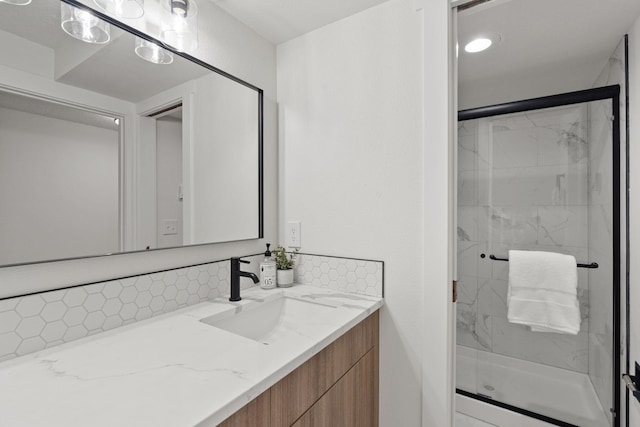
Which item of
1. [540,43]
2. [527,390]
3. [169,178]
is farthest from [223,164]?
[527,390]

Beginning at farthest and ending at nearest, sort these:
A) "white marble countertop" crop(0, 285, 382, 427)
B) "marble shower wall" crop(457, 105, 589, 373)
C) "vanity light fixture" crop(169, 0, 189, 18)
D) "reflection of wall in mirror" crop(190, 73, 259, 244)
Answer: "marble shower wall" crop(457, 105, 589, 373), "reflection of wall in mirror" crop(190, 73, 259, 244), "vanity light fixture" crop(169, 0, 189, 18), "white marble countertop" crop(0, 285, 382, 427)

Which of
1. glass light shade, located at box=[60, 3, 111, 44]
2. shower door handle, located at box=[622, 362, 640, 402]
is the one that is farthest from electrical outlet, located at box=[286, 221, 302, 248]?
shower door handle, located at box=[622, 362, 640, 402]

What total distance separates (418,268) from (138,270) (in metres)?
1.02

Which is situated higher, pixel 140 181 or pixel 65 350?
pixel 140 181

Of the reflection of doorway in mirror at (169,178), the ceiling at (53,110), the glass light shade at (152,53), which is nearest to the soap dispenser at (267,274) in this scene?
the reflection of doorway in mirror at (169,178)

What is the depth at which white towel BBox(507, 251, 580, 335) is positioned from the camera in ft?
5.69

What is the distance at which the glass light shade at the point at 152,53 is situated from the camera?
1.03 meters

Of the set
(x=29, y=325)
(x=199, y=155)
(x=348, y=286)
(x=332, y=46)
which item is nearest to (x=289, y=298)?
(x=348, y=286)

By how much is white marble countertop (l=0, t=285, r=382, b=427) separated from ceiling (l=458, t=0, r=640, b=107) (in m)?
1.41

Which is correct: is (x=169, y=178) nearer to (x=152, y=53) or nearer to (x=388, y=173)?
(x=152, y=53)

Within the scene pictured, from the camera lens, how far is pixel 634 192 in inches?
53.6

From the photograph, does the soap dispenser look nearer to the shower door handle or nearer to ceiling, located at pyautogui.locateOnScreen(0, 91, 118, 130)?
ceiling, located at pyautogui.locateOnScreen(0, 91, 118, 130)

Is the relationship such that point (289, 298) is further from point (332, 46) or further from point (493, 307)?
point (493, 307)

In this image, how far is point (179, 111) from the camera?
45.6 inches
